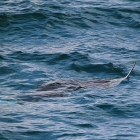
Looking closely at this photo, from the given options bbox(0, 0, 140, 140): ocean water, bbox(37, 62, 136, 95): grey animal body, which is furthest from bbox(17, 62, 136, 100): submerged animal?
bbox(0, 0, 140, 140): ocean water

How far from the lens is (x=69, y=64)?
54.8ft

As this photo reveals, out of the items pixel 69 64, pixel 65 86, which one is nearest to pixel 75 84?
pixel 65 86

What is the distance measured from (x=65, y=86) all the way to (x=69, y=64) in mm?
2030

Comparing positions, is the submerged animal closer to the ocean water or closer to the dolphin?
the dolphin

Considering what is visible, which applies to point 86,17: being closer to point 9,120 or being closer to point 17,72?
point 17,72

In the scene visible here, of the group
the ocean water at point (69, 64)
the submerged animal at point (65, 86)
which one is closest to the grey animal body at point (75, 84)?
the submerged animal at point (65, 86)

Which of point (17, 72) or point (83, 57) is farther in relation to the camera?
point (83, 57)

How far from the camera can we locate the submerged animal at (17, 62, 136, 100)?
14109mm

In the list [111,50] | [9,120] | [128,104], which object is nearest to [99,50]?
[111,50]

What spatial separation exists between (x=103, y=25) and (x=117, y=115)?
7421 mm

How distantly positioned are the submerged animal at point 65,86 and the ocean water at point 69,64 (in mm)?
192

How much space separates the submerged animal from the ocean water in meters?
0.19

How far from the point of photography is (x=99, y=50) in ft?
58.7

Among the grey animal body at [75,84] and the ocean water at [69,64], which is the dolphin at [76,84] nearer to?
the grey animal body at [75,84]
